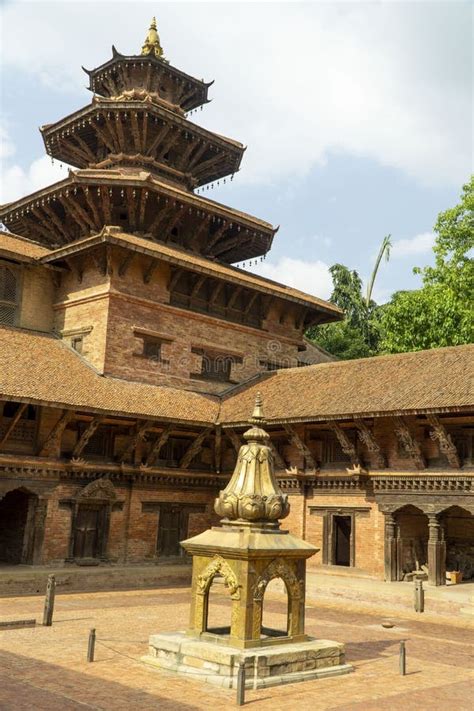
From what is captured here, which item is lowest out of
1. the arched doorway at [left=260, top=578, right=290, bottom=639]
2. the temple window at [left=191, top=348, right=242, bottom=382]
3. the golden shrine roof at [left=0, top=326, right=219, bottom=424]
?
the arched doorway at [left=260, top=578, right=290, bottom=639]

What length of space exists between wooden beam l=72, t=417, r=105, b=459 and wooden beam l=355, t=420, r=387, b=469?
783 cm

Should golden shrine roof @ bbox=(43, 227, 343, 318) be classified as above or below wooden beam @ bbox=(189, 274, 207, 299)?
above

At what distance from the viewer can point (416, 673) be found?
452 inches

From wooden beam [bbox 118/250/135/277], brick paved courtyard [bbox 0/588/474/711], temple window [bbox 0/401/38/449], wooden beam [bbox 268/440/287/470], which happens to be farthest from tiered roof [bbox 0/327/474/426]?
brick paved courtyard [bbox 0/588/474/711]

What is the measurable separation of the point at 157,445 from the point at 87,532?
3.53 metres

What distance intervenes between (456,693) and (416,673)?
1.21 m

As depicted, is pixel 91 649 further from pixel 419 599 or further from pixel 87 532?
pixel 87 532

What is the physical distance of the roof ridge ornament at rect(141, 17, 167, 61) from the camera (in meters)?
32.8

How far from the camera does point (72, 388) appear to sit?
21703 mm

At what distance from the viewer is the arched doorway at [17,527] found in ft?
71.7

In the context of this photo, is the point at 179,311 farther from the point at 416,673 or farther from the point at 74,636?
the point at 416,673

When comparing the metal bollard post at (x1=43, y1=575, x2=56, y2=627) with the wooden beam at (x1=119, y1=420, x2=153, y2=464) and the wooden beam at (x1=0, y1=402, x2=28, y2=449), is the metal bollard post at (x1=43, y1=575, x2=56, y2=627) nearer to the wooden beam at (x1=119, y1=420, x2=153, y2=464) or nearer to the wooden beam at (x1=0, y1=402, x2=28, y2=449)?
the wooden beam at (x1=0, y1=402, x2=28, y2=449)

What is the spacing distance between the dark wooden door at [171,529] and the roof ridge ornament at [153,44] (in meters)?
20.1

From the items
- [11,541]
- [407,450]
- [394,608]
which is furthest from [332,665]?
[11,541]
